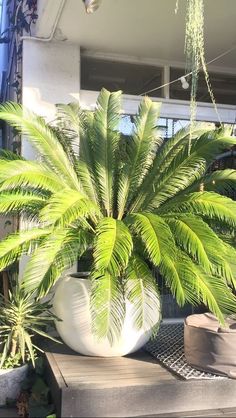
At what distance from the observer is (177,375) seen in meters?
3.79

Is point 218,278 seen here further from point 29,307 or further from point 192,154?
point 29,307

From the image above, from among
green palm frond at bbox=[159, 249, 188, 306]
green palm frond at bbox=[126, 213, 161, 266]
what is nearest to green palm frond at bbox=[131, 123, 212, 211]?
green palm frond at bbox=[126, 213, 161, 266]

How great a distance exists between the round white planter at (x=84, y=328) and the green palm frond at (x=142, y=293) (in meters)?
0.11

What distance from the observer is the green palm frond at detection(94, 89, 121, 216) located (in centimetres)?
483

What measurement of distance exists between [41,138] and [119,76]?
214cm

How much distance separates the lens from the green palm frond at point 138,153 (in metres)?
4.85

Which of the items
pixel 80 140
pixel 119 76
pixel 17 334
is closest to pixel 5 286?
pixel 17 334

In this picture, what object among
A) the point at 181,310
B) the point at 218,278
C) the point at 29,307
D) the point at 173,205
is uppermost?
the point at 173,205

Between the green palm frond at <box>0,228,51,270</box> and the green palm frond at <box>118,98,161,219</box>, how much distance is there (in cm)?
93

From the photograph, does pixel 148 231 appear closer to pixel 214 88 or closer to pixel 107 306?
pixel 107 306

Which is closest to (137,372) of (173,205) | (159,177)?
(173,205)

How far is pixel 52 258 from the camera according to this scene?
155 inches

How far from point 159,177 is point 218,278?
1.33m

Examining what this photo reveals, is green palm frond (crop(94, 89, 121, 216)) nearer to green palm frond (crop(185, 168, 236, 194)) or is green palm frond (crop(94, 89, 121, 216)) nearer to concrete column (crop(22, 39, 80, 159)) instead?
green palm frond (crop(185, 168, 236, 194))
